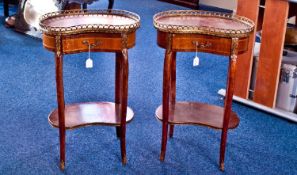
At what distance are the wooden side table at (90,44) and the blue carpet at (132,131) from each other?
19 cm

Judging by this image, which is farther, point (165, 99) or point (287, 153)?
point (287, 153)

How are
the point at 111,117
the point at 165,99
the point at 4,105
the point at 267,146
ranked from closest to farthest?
the point at 165,99 < the point at 111,117 < the point at 267,146 < the point at 4,105

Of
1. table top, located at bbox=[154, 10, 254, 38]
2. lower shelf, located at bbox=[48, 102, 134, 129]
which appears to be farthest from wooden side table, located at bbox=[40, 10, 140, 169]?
table top, located at bbox=[154, 10, 254, 38]

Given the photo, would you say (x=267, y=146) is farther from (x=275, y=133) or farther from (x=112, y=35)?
(x=112, y=35)

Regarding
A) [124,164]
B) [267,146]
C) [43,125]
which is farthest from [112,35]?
[267,146]

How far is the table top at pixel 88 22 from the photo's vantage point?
2277 millimetres

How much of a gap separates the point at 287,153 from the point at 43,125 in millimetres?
1584

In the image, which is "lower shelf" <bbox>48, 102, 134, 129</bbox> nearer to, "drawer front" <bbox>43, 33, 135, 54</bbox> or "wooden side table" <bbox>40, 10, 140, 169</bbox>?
"wooden side table" <bbox>40, 10, 140, 169</bbox>

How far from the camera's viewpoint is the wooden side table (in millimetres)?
2295

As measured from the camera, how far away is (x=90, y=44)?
2338 mm

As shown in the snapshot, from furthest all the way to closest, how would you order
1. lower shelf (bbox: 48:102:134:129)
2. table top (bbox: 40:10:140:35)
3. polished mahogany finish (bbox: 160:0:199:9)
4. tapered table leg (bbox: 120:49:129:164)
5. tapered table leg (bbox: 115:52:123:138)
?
polished mahogany finish (bbox: 160:0:199:9) < tapered table leg (bbox: 115:52:123:138) < lower shelf (bbox: 48:102:134:129) < tapered table leg (bbox: 120:49:129:164) < table top (bbox: 40:10:140:35)

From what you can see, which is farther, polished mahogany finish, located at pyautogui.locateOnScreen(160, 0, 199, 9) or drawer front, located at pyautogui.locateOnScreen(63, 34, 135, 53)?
polished mahogany finish, located at pyautogui.locateOnScreen(160, 0, 199, 9)

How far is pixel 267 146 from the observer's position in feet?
9.43

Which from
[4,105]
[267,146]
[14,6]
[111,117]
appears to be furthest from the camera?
[14,6]
